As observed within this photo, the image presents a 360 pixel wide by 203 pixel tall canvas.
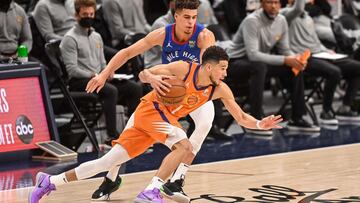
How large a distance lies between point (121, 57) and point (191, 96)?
26.9 inches

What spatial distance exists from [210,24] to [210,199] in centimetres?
486

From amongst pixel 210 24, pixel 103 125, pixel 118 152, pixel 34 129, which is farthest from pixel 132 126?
pixel 210 24

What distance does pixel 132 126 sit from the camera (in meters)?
7.06

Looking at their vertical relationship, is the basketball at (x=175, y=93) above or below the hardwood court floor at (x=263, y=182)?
above

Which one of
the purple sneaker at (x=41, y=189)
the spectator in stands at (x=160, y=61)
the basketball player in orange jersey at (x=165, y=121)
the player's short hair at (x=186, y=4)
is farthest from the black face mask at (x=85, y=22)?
the purple sneaker at (x=41, y=189)

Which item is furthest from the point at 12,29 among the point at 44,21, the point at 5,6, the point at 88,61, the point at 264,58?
the point at 264,58

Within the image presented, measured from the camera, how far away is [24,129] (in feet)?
31.4

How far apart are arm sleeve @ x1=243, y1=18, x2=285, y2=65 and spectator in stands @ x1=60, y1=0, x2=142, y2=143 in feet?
5.39

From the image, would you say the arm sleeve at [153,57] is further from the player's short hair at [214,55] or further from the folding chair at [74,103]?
the player's short hair at [214,55]

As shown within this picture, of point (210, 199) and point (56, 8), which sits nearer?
point (210, 199)

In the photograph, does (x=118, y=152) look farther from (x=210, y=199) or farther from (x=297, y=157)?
(x=297, y=157)

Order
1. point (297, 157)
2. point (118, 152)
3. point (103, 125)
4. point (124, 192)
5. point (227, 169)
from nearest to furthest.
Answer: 1. point (118, 152)
2. point (124, 192)
3. point (227, 169)
4. point (297, 157)
5. point (103, 125)

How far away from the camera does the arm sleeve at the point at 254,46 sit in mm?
11242

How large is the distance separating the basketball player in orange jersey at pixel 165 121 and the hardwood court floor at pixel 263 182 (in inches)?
19.1
